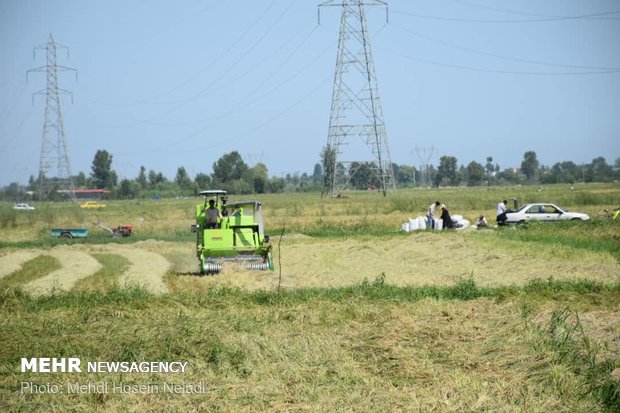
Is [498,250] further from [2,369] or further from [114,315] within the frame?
[2,369]

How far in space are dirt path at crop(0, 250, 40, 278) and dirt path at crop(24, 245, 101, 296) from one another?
89 centimetres

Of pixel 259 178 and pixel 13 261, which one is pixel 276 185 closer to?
pixel 259 178

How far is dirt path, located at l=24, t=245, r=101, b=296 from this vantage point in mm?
20652

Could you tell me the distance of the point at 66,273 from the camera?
2483 centimetres

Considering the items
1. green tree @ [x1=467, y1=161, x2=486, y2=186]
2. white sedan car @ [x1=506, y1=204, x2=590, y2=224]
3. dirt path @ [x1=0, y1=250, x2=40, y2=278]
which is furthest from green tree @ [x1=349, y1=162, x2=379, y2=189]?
dirt path @ [x1=0, y1=250, x2=40, y2=278]

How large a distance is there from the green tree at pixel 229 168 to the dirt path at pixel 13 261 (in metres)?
73.1

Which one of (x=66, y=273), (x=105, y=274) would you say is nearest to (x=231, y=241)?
(x=105, y=274)

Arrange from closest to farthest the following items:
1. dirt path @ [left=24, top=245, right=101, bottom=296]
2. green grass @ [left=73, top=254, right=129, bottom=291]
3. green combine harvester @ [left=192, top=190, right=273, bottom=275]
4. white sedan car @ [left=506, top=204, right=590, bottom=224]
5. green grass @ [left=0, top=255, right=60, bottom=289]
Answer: dirt path @ [left=24, top=245, right=101, bottom=296], green grass @ [left=73, top=254, right=129, bottom=291], green grass @ [left=0, top=255, right=60, bottom=289], green combine harvester @ [left=192, top=190, right=273, bottom=275], white sedan car @ [left=506, top=204, right=590, bottom=224]

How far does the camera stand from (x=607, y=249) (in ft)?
90.1

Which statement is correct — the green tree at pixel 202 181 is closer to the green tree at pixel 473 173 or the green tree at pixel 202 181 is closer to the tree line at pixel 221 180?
the tree line at pixel 221 180

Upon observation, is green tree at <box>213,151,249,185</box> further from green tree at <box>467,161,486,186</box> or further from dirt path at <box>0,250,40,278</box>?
green tree at <box>467,161,486,186</box>

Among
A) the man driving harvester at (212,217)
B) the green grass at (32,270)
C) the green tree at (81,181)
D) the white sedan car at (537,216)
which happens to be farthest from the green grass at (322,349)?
the green tree at (81,181)

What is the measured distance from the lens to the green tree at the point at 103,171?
503 ft

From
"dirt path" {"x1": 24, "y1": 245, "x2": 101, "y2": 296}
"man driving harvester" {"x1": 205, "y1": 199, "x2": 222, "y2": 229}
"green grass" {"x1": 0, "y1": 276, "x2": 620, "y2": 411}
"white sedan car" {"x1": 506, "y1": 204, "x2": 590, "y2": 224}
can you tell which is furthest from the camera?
"white sedan car" {"x1": 506, "y1": 204, "x2": 590, "y2": 224}
